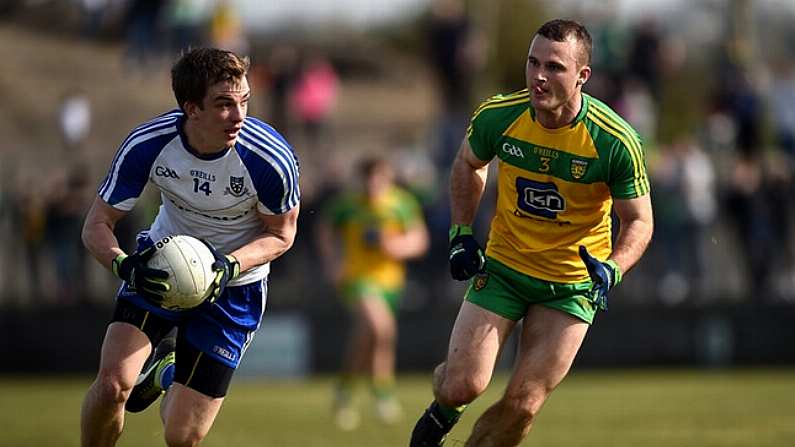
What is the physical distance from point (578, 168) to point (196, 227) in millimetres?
2135

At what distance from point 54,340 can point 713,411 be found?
9.65 m

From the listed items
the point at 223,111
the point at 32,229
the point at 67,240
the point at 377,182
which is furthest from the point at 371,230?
the point at 223,111

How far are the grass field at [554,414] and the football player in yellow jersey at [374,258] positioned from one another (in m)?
0.57

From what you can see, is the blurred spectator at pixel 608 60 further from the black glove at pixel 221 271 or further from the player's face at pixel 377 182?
the black glove at pixel 221 271

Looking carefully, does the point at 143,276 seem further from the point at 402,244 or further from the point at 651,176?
the point at 651,176

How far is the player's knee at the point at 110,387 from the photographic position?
726 centimetres

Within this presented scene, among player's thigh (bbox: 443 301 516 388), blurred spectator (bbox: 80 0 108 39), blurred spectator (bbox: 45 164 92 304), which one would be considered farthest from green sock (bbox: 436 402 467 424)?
blurred spectator (bbox: 80 0 108 39)

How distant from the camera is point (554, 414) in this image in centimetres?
1358

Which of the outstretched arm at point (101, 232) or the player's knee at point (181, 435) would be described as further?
the player's knee at point (181, 435)

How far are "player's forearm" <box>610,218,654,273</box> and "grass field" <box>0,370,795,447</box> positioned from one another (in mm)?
1529

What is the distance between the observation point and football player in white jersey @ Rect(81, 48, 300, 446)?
7.21 meters

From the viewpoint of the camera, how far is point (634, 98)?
19.3 m

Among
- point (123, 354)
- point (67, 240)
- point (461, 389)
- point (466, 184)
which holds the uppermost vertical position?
point (466, 184)

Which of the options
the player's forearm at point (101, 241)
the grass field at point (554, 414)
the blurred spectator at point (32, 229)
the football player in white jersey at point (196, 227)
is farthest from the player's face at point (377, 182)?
the player's forearm at point (101, 241)
